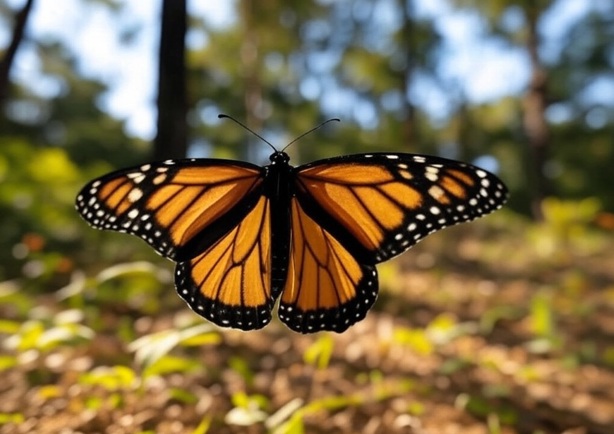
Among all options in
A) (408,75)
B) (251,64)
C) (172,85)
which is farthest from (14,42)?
(251,64)

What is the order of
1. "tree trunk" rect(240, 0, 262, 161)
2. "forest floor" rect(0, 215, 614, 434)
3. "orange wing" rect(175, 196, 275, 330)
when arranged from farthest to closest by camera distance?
"tree trunk" rect(240, 0, 262, 161) → "forest floor" rect(0, 215, 614, 434) → "orange wing" rect(175, 196, 275, 330)

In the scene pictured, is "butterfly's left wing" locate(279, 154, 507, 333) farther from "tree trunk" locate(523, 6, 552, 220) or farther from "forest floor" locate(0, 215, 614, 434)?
"tree trunk" locate(523, 6, 552, 220)

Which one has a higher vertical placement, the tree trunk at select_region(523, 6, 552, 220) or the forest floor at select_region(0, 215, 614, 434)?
the tree trunk at select_region(523, 6, 552, 220)

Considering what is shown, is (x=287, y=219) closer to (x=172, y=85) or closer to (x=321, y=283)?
(x=321, y=283)

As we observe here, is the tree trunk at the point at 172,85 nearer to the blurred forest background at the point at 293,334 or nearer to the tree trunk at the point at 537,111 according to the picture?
the blurred forest background at the point at 293,334

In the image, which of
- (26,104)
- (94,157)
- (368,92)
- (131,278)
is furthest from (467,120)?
(131,278)

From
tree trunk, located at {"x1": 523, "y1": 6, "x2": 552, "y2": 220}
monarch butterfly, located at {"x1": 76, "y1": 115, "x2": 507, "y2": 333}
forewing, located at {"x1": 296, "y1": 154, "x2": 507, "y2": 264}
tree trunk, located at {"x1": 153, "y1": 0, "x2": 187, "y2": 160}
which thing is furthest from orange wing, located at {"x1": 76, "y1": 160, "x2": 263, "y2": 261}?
tree trunk, located at {"x1": 523, "y1": 6, "x2": 552, "y2": 220}

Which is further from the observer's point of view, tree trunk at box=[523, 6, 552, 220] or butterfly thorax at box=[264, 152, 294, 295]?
tree trunk at box=[523, 6, 552, 220]

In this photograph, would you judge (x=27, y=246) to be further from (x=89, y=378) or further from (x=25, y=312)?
(x=89, y=378)
